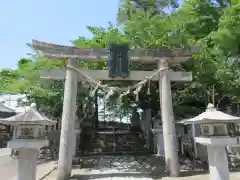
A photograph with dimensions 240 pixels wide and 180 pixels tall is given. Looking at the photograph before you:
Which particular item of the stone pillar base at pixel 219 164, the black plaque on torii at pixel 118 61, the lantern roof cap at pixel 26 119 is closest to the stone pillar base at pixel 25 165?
the lantern roof cap at pixel 26 119

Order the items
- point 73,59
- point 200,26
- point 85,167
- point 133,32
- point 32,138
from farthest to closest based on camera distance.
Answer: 1. point 200,26
2. point 133,32
3. point 85,167
4. point 73,59
5. point 32,138

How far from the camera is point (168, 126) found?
29.4ft

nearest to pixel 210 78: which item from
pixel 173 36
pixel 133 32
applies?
pixel 173 36

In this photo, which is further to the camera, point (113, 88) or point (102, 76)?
point (102, 76)

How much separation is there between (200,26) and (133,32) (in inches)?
269

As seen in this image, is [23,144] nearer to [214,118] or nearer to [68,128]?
[68,128]

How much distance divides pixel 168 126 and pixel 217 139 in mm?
2699

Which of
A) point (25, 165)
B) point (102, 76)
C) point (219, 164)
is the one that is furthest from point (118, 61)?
point (219, 164)

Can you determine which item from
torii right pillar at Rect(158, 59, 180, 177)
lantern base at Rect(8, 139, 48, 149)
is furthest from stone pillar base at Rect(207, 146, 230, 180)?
lantern base at Rect(8, 139, 48, 149)

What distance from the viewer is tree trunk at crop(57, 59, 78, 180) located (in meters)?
8.36

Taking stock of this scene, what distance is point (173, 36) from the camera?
39.3ft

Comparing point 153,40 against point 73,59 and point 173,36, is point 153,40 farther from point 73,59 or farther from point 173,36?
point 73,59

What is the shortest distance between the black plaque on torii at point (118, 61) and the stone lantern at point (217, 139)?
3729 millimetres

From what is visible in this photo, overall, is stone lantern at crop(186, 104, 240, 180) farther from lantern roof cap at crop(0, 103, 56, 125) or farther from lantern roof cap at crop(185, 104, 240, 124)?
lantern roof cap at crop(0, 103, 56, 125)
